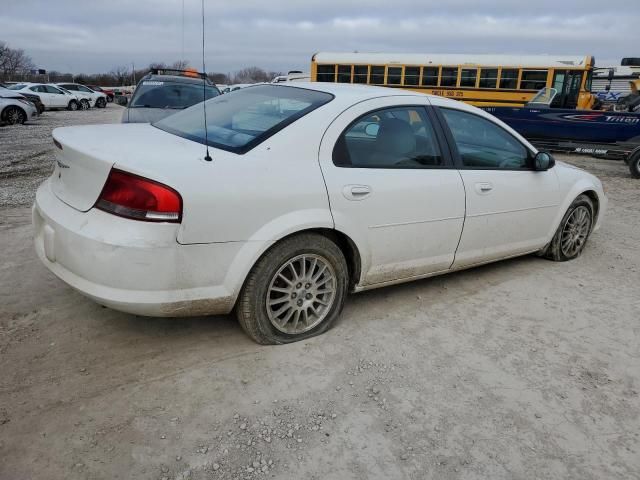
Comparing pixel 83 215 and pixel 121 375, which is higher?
pixel 83 215

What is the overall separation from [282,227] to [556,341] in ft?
6.55

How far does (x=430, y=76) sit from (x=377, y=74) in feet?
6.76

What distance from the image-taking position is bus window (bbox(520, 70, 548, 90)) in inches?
702

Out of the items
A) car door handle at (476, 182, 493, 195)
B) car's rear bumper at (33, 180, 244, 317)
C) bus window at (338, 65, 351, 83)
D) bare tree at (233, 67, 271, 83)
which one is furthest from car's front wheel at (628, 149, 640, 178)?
bare tree at (233, 67, 271, 83)

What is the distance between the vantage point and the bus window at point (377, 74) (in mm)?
19547

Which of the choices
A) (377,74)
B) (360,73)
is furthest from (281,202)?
(360,73)

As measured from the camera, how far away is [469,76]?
60.7 ft

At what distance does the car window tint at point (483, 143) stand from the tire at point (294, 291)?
1.37m

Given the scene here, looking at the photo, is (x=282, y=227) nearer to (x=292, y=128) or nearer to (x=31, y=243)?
(x=292, y=128)

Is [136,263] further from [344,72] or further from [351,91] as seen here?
[344,72]

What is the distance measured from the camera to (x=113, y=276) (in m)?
2.51

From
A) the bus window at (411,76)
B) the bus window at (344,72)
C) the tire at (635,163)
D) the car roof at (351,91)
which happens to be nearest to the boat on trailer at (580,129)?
the tire at (635,163)

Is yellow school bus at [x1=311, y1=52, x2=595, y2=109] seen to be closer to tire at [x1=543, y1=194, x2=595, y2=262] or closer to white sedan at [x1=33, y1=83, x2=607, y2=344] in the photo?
tire at [x1=543, y1=194, x2=595, y2=262]

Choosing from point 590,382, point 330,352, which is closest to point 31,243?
point 330,352
